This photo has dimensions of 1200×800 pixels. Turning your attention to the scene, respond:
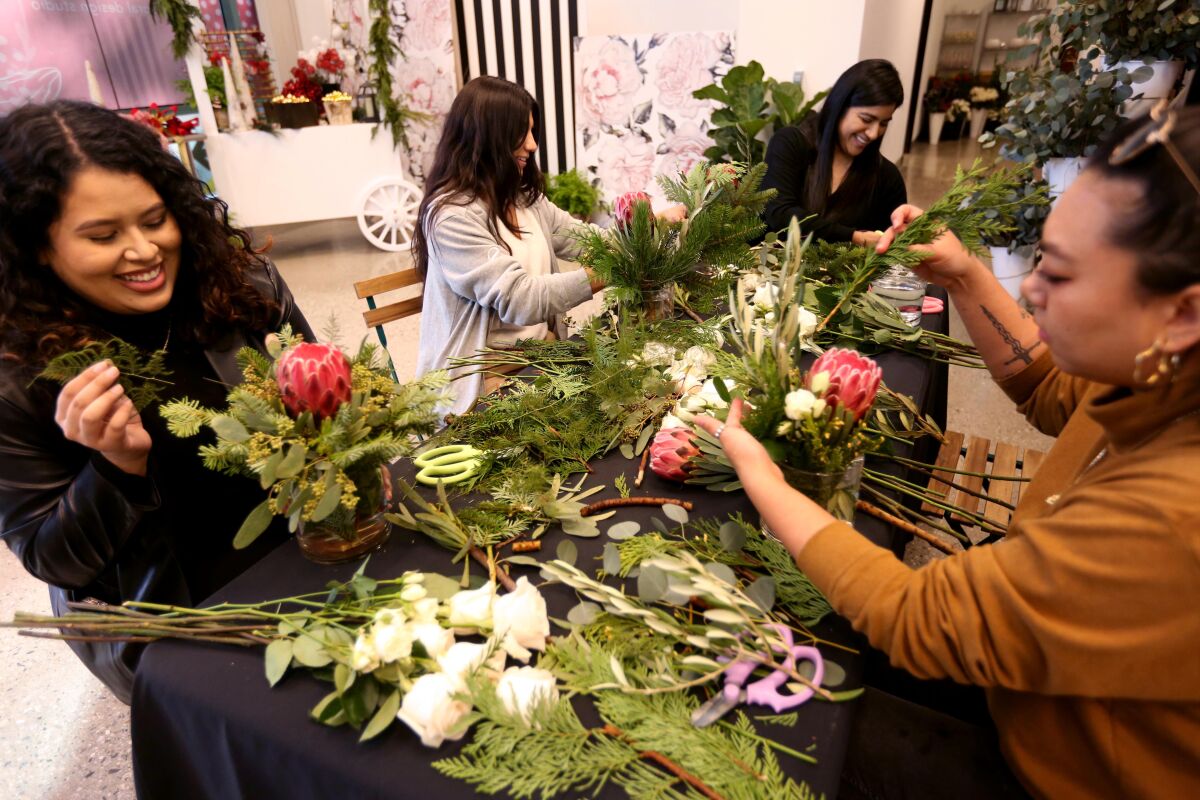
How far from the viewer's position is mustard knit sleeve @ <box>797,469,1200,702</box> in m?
0.58

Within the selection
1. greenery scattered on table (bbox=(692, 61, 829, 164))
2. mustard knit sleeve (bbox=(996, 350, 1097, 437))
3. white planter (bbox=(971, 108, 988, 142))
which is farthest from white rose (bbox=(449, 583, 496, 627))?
white planter (bbox=(971, 108, 988, 142))

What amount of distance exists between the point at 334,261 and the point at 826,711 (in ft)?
18.4

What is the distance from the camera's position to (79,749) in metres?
1.65

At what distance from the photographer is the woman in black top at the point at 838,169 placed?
267 centimetres

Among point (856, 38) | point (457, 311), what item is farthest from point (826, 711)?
point (856, 38)

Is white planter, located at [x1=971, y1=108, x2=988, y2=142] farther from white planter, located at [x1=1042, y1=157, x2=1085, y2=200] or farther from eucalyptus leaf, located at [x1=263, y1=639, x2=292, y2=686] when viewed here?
eucalyptus leaf, located at [x1=263, y1=639, x2=292, y2=686]

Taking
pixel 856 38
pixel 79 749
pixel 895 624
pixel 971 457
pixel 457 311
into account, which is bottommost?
pixel 79 749

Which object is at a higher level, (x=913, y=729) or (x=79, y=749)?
(x=913, y=729)

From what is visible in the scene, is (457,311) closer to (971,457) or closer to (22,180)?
(22,180)

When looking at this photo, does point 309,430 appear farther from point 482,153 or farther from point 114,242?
point 482,153

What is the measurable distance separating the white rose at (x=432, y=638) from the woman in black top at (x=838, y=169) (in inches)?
92.1

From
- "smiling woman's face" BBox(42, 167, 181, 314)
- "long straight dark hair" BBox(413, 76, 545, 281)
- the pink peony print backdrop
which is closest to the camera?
"smiling woman's face" BBox(42, 167, 181, 314)

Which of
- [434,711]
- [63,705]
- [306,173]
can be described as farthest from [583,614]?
[306,173]

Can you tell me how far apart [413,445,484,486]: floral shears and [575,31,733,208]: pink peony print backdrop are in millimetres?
3450
